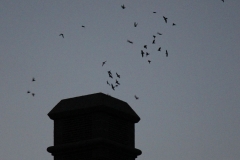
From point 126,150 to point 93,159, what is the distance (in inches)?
320

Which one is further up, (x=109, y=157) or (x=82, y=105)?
(x=82, y=105)

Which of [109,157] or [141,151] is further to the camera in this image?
[141,151]

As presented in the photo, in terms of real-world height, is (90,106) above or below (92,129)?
above

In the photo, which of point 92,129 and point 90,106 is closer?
point 92,129

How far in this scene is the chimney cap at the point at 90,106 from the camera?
108812 mm

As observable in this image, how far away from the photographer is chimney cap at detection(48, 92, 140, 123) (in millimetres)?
108812

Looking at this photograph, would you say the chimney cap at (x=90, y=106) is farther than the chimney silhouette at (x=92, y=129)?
Yes

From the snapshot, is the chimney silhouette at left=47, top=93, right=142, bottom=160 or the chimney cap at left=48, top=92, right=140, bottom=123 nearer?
the chimney silhouette at left=47, top=93, right=142, bottom=160

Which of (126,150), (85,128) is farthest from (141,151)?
(85,128)

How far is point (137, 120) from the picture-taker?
116062 mm

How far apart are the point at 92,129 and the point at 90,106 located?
3863 mm

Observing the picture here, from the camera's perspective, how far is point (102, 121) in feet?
356

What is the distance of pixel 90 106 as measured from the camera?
357 ft

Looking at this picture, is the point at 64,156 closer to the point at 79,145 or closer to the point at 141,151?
the point at 79,145
